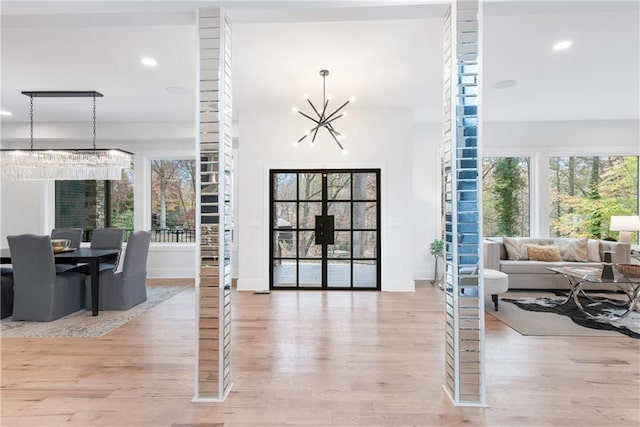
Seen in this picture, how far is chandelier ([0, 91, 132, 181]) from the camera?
462 centimetres

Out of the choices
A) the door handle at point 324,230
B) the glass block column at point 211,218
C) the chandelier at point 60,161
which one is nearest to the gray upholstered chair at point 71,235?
the chandelier at point 60,161

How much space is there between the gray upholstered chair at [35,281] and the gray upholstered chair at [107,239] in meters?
1.13

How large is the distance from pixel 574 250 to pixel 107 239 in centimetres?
726

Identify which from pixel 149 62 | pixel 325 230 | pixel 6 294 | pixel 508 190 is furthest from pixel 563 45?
pixel 6 294

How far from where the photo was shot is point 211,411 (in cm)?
208

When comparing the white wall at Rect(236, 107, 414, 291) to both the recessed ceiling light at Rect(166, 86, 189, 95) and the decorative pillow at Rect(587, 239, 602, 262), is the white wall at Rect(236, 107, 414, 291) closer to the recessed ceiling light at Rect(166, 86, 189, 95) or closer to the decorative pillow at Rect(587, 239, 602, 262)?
the recessed ceiling light at Rect(166, 86, 189, 95)

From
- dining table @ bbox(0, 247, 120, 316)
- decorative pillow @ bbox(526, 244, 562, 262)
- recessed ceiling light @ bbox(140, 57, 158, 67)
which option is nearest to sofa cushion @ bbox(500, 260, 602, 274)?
decorative pillow @ bbox(526, 244, 562, 262)

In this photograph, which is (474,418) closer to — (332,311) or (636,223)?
(332,311)

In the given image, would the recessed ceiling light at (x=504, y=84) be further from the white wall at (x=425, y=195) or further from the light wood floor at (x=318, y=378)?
the light wood floor at (x=318, y=378)

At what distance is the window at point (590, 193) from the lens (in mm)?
6203

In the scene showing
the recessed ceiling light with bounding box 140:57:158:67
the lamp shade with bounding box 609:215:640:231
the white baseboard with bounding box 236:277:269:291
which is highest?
the recessed ceiling light with bounding box 140:57:158:67

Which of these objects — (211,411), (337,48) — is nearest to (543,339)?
(211,411)

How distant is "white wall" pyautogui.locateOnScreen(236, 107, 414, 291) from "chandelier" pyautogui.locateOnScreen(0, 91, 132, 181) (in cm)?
181

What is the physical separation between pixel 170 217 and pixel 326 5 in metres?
5.43
